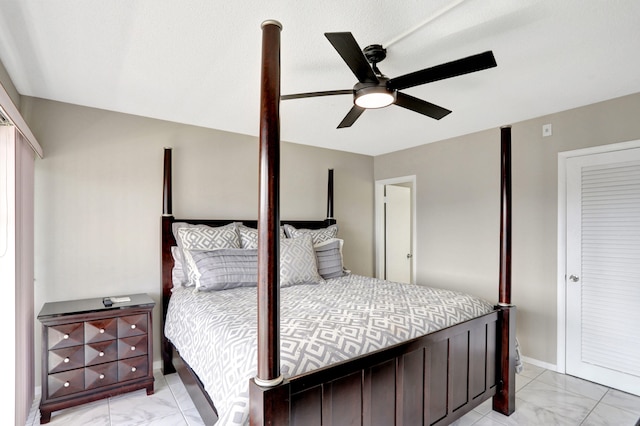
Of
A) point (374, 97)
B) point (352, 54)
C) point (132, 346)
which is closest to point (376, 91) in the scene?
point (374, 97)

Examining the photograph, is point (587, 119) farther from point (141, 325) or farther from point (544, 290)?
point (141, 325)

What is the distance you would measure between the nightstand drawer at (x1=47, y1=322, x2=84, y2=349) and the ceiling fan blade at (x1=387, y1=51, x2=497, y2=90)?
8.84 ft

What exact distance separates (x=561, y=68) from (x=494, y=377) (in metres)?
2.19

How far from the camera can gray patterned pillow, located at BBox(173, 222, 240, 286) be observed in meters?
2.86

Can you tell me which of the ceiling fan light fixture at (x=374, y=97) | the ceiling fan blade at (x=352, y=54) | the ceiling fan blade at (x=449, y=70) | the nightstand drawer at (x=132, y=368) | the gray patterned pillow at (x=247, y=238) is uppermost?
the ceiling fan blade at (x=352, y=54)

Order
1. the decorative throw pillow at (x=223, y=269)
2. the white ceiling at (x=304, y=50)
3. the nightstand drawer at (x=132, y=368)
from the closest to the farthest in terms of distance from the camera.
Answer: the white ceiling at (x=304, y=50)
the nightstand drawer at (x=132, y=368)
the decorative throw pillow at (x=223, y=269)

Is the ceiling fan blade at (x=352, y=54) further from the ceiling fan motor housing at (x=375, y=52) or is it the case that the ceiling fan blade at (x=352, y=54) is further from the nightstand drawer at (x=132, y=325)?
the nightstand drawer at (x=132, y=325)

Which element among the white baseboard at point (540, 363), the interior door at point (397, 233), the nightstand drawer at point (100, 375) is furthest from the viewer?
the interior door at point (397, 233)

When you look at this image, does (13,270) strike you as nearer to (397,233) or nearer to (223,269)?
(223,269)

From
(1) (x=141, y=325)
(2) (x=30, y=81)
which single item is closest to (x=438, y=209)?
(1) (x=141, y=325)

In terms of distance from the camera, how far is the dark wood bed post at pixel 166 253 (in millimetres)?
3021

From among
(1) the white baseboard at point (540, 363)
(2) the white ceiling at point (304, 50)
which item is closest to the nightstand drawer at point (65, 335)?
(2) the white ceiling at point (304, 50)

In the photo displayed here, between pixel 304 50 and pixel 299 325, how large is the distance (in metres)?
Answer: 1.60

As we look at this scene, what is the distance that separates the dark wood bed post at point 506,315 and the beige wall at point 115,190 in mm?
2494
